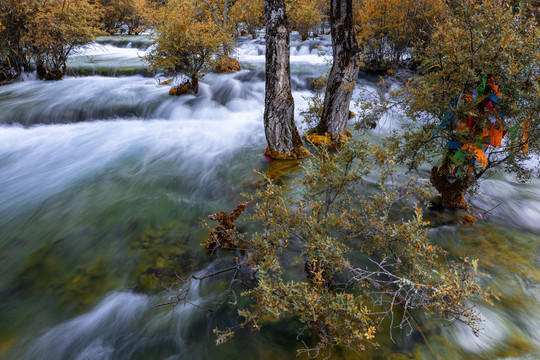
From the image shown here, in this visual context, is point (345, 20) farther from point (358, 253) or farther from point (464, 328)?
point (464, 328)

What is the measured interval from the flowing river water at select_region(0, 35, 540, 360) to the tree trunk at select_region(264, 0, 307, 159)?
1.78 ft

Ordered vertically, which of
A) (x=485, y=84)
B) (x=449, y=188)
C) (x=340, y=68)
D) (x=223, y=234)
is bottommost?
(x=223, y=234)

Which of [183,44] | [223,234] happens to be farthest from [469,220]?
[183,44]

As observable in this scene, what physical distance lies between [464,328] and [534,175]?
18.1 ft

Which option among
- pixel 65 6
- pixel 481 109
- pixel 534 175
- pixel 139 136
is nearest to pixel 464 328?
pixel 481 109

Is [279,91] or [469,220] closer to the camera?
[469,220]

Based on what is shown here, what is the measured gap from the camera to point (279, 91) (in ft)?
16.1

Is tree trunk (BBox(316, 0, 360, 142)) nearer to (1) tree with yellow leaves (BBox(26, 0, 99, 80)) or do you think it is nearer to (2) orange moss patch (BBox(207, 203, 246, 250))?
(2) orange moss patch (BBox(207, 203, 246, 250))

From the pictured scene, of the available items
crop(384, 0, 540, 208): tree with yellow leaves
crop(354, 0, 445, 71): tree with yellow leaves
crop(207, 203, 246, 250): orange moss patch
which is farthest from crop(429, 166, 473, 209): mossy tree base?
crop(354, 0, 445, 71): tree with yellow leaves

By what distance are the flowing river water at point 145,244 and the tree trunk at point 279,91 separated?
543 millimetres

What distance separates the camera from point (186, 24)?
28.4ft

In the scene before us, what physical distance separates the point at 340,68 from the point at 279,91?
1.36 meters

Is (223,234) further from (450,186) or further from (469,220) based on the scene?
(469,220)

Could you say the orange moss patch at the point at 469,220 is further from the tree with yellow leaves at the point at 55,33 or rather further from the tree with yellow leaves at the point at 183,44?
the tree with yellow leaves at the point at 55,33
